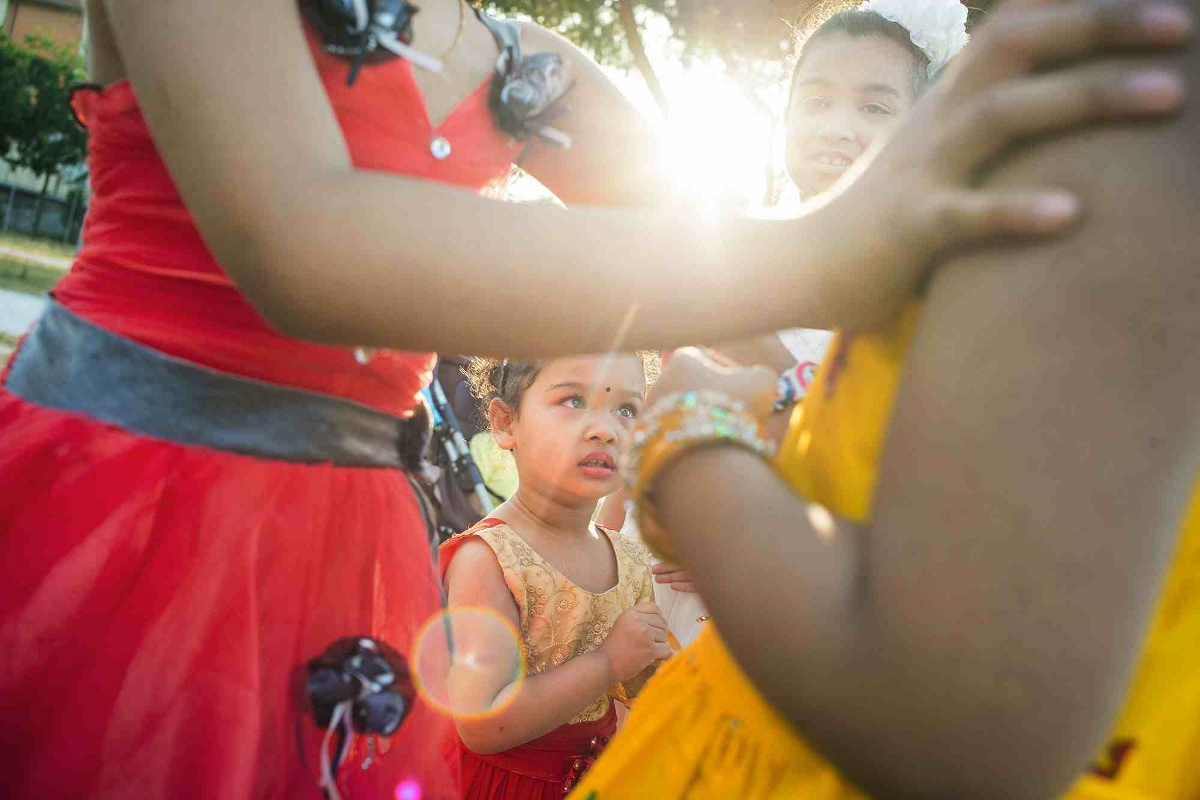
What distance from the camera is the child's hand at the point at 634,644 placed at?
242 centimetres

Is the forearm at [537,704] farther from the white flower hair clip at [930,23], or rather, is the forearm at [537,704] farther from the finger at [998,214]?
the white flower hair clip at [930,23]

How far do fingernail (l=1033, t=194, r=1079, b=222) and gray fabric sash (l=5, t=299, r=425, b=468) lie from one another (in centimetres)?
90

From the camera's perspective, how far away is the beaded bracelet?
860mm

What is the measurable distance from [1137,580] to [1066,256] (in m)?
0.24

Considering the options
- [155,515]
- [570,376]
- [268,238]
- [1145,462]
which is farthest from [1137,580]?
[570,376]

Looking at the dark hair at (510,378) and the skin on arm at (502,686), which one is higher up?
the dark hair at (510,378)

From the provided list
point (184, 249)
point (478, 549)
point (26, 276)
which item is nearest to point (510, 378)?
point (478, 549)

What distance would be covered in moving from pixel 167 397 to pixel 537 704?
149 cm

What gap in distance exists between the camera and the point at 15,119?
1134 inches

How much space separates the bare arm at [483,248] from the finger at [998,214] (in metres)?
0.02

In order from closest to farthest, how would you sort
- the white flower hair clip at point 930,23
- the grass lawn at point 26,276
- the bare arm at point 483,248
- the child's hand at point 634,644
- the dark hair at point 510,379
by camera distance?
the bare arm at point 483,248 → the child's hand at point 634,644 → the dark hair at point 510,379 → the white flower hair clip at point 930,23 → the grass lawn at point 26,276

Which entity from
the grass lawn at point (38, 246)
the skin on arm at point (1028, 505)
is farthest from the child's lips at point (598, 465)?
the grass lawn at point (38, 246)

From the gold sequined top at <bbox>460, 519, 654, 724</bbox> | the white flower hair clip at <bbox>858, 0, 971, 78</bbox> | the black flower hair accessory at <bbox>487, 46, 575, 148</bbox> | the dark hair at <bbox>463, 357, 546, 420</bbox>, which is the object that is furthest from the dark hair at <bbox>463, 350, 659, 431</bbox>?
the white flower hair clip at <bbox>858, 0, 971, 78</bbox>

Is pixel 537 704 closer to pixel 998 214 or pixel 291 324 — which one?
pixel 291 324
